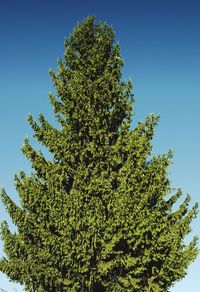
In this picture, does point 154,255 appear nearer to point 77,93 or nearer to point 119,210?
point 119,210

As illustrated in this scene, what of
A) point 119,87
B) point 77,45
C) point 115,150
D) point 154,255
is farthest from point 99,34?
point 154,255

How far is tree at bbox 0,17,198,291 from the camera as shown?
53.0ft

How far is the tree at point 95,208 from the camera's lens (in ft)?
53.0

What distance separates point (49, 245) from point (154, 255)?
3.96 metres

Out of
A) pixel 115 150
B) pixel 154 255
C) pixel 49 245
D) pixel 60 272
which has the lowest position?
pixel 154 255

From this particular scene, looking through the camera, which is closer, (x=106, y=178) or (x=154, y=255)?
(x=154, y=255)

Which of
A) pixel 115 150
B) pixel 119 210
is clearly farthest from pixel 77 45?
pixel 119 210

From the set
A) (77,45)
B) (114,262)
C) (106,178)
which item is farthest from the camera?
(77,45)

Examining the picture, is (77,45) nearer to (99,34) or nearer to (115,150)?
(99,34)

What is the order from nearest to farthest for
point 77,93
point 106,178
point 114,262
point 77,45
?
point 114,262 → point 106,178 → point 77,93 → point 77,45

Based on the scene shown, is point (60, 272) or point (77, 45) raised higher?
point (77, 45)

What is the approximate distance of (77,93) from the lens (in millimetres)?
19719

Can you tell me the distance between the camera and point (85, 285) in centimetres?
1639

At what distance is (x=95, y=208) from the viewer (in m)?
16.4
